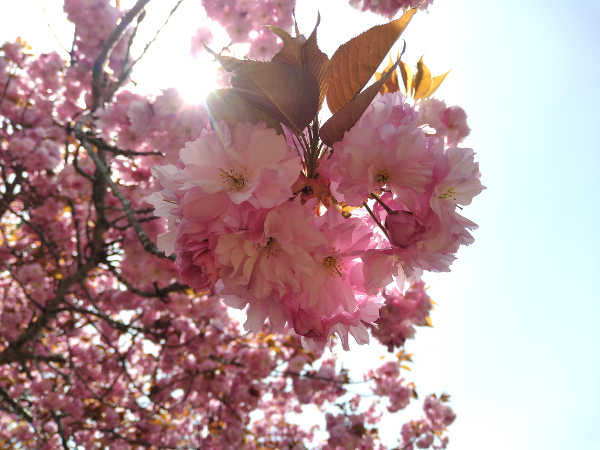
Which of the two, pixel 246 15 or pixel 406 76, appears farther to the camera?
pixel 246 15

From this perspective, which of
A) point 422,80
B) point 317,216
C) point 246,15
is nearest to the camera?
point 317,216

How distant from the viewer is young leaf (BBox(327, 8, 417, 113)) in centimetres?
62

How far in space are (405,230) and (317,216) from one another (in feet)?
0.57

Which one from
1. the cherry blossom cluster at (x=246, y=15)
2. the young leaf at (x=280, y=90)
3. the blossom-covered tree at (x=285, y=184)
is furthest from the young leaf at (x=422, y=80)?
the cherry blossom cluster at (x=246, y=15)

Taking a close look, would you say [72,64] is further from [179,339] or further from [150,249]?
[179,339]

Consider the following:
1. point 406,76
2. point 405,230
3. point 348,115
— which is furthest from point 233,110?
point 406,76

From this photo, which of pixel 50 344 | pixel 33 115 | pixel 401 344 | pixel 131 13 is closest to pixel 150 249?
pixel 131 13

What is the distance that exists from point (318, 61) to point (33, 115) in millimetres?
5036

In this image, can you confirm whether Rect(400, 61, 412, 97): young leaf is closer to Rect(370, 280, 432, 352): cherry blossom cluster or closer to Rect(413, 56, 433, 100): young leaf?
Rect(413, 56, 433, 100): young leaf

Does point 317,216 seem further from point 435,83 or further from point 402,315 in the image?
point 402,315

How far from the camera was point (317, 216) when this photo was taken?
2.23 feet

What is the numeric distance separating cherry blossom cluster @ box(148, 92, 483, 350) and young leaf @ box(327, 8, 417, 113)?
68 mm

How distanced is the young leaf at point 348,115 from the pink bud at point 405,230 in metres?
0.18

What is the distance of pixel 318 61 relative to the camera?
61 cm
